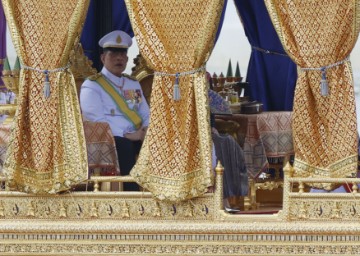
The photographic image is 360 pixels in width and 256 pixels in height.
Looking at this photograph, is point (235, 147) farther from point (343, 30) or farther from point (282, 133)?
point (343, 30)

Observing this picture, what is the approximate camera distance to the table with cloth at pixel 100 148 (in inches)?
498

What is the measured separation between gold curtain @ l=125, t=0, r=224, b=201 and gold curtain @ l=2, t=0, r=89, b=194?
0.57m

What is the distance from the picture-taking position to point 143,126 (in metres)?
13.3

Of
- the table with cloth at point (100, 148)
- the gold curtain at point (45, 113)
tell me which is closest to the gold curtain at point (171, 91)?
the gold curtain at point (45, 113)

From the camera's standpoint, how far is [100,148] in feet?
41.6

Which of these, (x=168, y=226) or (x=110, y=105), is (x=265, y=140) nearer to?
(x=110, y=105)

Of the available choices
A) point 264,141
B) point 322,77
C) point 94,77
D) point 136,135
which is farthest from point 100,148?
point 322,77

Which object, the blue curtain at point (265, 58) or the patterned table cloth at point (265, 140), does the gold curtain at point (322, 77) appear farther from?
the blue curtain at point (265, 58)

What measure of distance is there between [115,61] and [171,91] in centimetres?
168

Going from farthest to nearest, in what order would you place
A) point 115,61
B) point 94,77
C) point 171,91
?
point 115,61, point 94,77, point 171,91

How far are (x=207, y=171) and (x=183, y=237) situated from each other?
0.61 m

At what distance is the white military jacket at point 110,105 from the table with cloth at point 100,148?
12.4 inches

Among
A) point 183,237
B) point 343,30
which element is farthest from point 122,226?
point 343,30

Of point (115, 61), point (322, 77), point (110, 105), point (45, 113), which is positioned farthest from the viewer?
point (115, 61)
